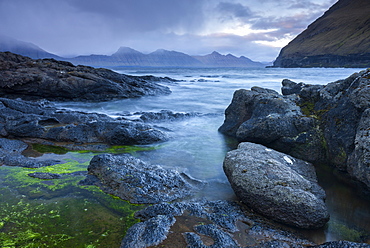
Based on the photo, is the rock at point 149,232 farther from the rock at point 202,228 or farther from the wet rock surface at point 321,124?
the wet rock surface at point 321,124

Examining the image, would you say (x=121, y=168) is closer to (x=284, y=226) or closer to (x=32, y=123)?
(x=284, y=226)

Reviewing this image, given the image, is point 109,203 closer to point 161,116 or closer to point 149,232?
point 149,232

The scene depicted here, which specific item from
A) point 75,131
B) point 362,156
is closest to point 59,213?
point 75,131

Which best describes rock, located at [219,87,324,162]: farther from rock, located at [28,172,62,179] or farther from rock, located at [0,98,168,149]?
rock, located at [28,172,62,179]

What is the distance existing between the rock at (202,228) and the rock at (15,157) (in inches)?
148

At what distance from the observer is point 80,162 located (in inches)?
281

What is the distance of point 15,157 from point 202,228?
229 inches

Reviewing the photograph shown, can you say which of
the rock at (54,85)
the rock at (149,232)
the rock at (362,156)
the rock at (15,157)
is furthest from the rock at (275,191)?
the rock at (54,85)

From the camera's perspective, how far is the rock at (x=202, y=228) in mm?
3707

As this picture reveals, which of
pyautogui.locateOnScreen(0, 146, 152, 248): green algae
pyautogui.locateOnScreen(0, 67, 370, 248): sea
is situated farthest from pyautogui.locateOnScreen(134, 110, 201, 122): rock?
pyautogui.locateOnScreen(0, 146, 152, 248): green algae

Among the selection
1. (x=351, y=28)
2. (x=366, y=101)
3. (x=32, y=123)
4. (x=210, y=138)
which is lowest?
(x=210, y=138)

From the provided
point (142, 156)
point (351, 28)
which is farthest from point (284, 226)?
point (351, 28)

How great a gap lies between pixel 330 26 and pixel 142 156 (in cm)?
17816

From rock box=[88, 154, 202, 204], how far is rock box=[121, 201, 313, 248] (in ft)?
1.89
